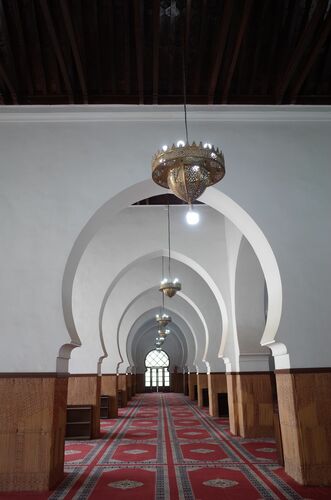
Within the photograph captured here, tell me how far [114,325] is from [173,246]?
3.86 metres

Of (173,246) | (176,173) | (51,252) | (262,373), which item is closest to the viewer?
(176,173)

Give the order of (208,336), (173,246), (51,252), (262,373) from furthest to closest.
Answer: (208,336)
(173,246)
(262,373)
(51,252)

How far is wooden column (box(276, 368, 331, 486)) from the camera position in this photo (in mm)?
4234

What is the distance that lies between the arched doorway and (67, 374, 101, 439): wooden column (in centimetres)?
2235

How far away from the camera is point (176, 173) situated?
3.57 meters
